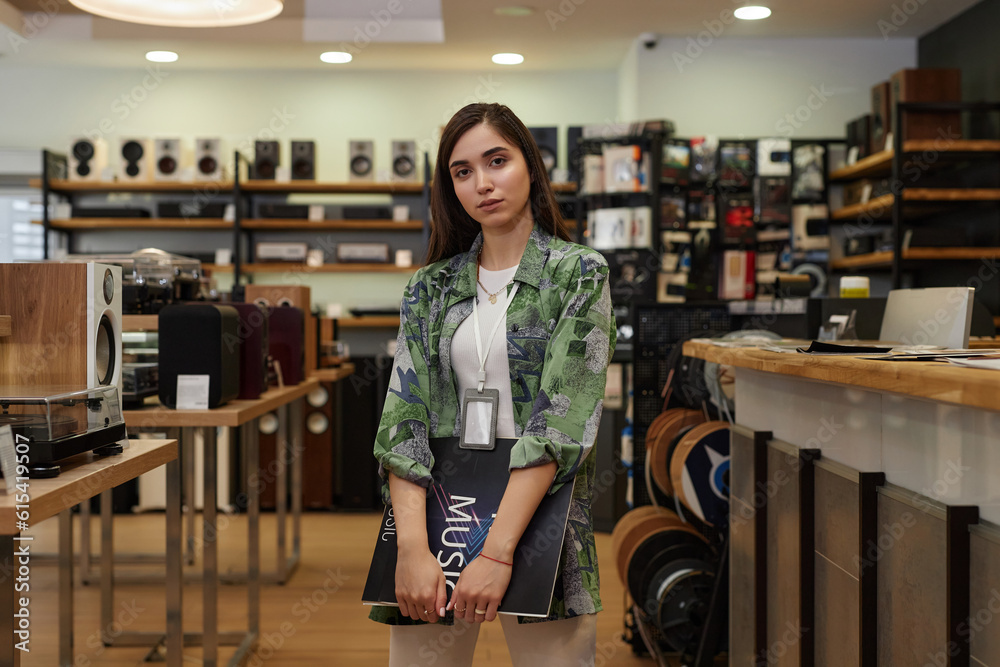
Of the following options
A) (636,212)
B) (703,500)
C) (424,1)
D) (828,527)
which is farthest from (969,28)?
(828,527)

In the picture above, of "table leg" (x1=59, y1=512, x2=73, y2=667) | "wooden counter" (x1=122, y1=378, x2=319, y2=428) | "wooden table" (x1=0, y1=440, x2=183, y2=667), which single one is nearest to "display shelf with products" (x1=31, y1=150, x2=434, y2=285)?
"table leg" (x1=59, y1=512, x2=73, y2=667)

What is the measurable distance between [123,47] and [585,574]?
5280mm

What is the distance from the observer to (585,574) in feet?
4.30

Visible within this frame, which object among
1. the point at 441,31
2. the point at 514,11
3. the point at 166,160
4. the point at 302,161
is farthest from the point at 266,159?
the point at 514,11

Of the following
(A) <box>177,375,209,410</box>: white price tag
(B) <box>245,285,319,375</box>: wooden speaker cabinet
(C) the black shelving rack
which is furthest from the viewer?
(C) the black shelving rack

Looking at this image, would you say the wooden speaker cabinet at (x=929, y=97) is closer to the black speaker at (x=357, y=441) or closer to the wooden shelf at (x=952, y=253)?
the wooden shelf at (x=952, y=253)

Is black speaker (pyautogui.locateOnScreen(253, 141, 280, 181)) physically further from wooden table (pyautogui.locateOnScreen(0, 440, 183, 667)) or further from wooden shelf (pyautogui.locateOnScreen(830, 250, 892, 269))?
wooden table (pyautogui.locateOnScreen(0, 440, 183, 667))

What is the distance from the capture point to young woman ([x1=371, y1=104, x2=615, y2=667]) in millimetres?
1227

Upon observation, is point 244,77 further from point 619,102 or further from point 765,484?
point 765,484

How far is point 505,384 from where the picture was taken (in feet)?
4.33

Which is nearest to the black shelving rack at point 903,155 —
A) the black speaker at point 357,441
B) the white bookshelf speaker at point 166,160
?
the black speaker at point 357,441

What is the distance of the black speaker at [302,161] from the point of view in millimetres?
5656

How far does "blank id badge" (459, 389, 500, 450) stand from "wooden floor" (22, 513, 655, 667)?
1.78m

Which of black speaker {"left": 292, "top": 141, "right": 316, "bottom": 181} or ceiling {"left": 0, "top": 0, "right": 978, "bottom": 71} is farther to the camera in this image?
black speaker {"left": 292, "top": 141, "right": 316, "bottom": 181}
